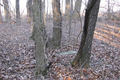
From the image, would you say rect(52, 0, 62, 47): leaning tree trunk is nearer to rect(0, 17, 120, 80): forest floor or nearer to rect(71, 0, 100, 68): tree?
rect(0, 17, 120, 80): forest floor

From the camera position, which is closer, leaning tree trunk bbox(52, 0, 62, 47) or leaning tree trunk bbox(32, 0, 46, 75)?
leaning tree trunk bbox(32, 0, 46, 75)

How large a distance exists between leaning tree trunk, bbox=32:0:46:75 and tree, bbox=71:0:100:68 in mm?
1446

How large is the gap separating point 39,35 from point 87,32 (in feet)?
6.59

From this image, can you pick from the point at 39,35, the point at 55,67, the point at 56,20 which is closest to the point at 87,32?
the point at 39,35

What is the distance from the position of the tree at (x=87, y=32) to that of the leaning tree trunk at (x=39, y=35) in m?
1.45

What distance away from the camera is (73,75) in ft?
15.1

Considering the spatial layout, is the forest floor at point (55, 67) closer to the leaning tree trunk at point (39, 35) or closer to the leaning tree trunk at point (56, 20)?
the leaning tree trunk at point (39, 35)

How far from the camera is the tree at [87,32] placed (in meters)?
4.28

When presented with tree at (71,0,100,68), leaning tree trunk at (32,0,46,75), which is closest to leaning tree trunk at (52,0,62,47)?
leaning tree trunk at (32,0,46,75)

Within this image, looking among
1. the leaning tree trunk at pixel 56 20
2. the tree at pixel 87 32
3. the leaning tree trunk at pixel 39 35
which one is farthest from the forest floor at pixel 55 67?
the leaning tree trunk at pixel 56 20

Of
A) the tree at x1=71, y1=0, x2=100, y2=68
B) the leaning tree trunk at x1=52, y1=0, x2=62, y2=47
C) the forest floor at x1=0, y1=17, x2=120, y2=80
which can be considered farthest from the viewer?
the leaning tree trunk at x1=52, y1=0, x2=62, y2=47

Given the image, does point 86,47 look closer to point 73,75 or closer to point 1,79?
point 73,75

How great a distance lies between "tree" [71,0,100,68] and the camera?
4277 mm

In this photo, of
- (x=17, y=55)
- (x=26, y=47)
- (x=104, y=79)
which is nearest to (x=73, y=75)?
(x=104, y=79)
